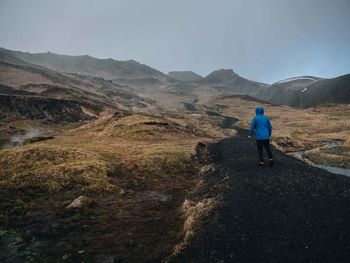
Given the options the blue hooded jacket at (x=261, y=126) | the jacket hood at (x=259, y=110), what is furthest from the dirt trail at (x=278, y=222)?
the jacket hood at (x=259, y=110)

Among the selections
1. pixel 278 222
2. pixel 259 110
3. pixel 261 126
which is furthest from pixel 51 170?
pixel 278 222

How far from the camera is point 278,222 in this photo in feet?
41.3

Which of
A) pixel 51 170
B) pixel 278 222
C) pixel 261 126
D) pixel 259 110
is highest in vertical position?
pixel 259 110

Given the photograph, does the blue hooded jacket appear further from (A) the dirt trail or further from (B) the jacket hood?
(A) the dirt trail

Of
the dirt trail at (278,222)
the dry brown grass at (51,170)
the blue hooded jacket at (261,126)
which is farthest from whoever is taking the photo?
the blue hooded jacket at (261,126)

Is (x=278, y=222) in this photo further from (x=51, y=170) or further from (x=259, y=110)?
(x=51, y=170)

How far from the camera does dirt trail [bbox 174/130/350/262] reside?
1037 cm

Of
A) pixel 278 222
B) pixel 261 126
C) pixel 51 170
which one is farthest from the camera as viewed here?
pixel 51 170

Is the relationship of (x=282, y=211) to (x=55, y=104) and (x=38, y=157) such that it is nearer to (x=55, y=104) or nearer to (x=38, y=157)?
(x=38, y=157)

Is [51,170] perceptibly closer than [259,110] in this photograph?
No

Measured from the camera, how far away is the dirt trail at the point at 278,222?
10.4 m

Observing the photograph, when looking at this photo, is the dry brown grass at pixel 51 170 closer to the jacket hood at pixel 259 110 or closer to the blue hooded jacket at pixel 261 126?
the blue hooded jacket at pixel 261 126

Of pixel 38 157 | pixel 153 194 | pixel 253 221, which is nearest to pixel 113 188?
pixel 153 194

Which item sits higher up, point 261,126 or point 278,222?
point 261,126
